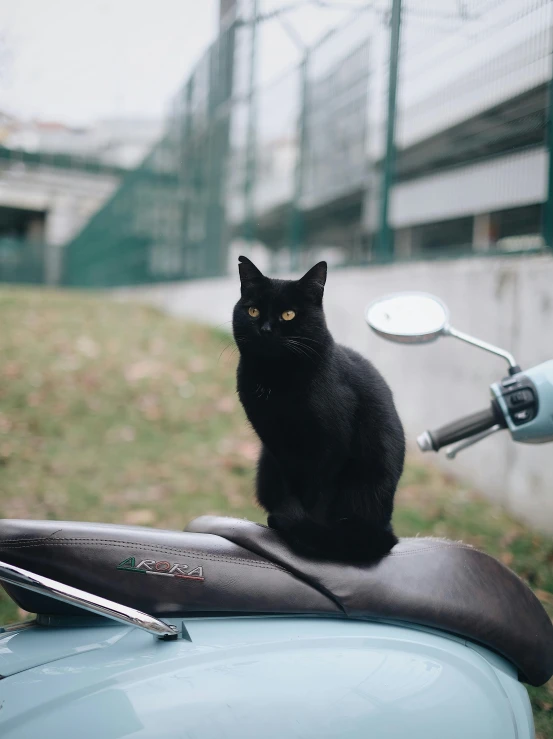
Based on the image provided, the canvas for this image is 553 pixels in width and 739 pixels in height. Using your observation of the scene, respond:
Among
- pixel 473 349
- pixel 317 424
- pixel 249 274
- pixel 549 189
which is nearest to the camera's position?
pixel 317 424

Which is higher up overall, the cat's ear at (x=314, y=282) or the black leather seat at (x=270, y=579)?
the cat's ear at (x=314, y=282)

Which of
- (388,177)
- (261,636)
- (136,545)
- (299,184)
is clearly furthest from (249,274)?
(299,184)

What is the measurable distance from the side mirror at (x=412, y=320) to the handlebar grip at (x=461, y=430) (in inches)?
4.7

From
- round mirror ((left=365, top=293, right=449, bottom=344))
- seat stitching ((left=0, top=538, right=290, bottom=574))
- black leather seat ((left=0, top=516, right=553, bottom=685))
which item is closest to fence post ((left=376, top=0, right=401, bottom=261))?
round mirror ((left=365, top=293, right=449, bottom=344))

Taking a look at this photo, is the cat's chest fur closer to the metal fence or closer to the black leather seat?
the black leather seat

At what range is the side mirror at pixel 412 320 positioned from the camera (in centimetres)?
157

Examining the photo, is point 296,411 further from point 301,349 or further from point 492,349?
point 492,349

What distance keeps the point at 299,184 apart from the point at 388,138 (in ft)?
5.40

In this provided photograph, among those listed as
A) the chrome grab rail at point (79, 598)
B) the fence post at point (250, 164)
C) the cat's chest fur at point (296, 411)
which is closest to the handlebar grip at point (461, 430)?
the cat's chest fur at point (296, 411)

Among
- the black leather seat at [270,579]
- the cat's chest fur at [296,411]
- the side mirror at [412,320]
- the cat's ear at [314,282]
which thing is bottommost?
the black leather seat at [270,579]

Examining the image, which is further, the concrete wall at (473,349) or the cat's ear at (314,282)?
the concrete wall at (473,349)

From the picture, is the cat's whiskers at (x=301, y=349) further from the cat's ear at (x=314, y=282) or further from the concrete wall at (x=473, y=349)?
the concrete wall at (x=473, y=349)

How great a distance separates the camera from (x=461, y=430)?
1582 mm

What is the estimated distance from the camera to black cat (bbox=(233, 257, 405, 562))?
1.47m
